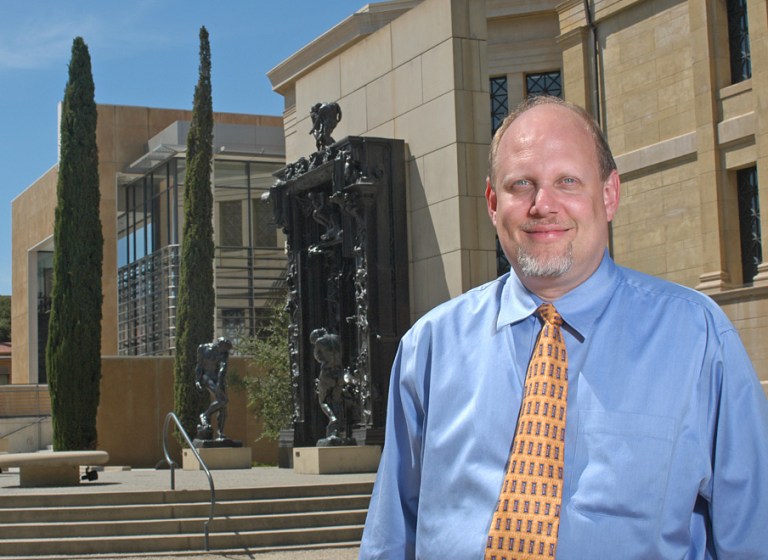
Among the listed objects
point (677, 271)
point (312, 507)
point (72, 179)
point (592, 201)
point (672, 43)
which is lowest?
point (312, 507)

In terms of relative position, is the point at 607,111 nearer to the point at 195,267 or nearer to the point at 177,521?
the point at 195,267

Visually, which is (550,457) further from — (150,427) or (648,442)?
(150,427)

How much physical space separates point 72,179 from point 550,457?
88.1ft

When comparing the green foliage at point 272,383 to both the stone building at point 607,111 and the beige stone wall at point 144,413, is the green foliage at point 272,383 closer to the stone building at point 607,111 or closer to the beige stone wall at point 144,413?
the beige stone wall at point 144,413

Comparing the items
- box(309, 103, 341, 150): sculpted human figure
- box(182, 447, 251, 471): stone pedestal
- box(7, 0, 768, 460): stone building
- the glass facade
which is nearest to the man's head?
box(182, 447, 251, 471): stone pedestal

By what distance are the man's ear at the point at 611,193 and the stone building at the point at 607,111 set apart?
11.9 m

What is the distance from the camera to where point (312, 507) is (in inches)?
510

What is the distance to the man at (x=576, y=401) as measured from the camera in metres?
2.07

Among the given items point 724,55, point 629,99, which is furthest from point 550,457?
point 629,99

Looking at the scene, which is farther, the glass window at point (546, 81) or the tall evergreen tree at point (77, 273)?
the glass window at point (546, 81)

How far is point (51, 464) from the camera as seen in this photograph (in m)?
15.9

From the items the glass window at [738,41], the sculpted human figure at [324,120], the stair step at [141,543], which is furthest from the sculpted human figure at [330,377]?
the glass window at [738,41]

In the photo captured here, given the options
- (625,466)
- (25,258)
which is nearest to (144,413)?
(25,258)

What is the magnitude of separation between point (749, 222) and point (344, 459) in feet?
37.2
